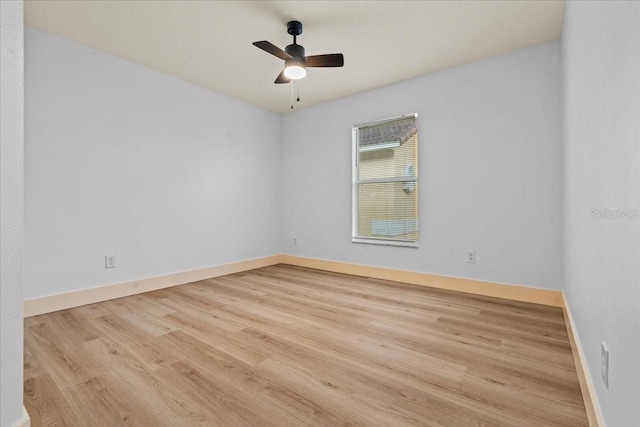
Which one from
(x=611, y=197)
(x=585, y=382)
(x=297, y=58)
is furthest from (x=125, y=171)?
(x=585, y=382)

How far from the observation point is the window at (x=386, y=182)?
3.93 metres

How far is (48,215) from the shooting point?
112 inches

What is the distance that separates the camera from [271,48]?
102 inches

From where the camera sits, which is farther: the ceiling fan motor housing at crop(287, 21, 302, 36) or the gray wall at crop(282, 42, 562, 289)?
the gray wall at crop(282, 42, 562, 289)

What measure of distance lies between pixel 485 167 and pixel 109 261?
13.7 ft

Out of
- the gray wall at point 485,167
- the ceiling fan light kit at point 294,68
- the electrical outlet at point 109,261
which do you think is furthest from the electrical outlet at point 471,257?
the electrical outlet at point 109,261

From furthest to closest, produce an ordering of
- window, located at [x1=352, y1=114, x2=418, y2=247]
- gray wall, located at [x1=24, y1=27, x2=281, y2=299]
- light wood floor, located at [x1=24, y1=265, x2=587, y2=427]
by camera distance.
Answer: window, located at [x1=352, y1=114, x2=418, y2=247], gray wall, located at [x1=24, y1=27, x2=281, y2=299], light wood floor, located at [x1=24, y1=265, x2=587, y2=427]

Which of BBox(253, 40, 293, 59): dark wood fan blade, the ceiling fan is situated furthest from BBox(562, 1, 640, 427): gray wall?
BBox(253, 40, 293, 59): dark wood fan blade

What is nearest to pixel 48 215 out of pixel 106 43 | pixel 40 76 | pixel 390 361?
pixel 40 76

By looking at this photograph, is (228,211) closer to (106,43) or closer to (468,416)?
(106,43)

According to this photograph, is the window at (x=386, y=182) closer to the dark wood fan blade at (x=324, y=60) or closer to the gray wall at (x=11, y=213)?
the dark wood fan blade at (x=324, y=60)

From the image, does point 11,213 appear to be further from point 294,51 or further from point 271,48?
point 294,51

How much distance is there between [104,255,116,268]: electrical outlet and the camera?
3218 millimetres

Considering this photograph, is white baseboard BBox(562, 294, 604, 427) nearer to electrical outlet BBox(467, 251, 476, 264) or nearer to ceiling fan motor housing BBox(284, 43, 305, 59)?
electrical outlet BBox(467, 251, 476, 264)
